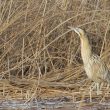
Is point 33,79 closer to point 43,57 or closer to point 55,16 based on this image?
point 43,57

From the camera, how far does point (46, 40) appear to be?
6.53 metres

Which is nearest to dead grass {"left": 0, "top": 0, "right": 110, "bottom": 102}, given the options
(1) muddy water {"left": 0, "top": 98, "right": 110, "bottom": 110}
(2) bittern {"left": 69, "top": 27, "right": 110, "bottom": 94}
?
(2) bittern {"left": 69, "top": 27, "right": 110, "bottom": 94}

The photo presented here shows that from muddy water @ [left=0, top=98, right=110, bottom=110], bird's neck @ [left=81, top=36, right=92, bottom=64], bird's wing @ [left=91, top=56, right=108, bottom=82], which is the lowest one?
muddy water @ [left=0, top=98, right=110, bottom=110]

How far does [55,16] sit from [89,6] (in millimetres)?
458

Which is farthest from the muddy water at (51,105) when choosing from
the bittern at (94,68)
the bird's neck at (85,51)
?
the bird's neck at (85,51)

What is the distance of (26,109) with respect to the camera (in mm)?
4773

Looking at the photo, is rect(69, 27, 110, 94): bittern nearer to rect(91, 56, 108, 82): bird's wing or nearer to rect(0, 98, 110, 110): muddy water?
rect(91, 56, 108, 82): bird's wing

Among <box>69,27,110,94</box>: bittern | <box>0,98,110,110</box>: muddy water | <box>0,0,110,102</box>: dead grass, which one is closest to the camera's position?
<box>0,98,110,110</box>: muddy water

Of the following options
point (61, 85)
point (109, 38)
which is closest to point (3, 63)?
point (61, 85)

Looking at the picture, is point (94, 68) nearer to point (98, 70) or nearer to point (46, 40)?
point (98, 70)

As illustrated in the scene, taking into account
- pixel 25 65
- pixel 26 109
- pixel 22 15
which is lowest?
pixel 26 109

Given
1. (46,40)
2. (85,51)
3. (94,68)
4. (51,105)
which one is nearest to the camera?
(51,105)

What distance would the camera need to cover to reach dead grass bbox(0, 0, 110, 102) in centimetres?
606

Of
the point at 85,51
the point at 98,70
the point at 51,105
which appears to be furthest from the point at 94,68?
the point at 51,105
